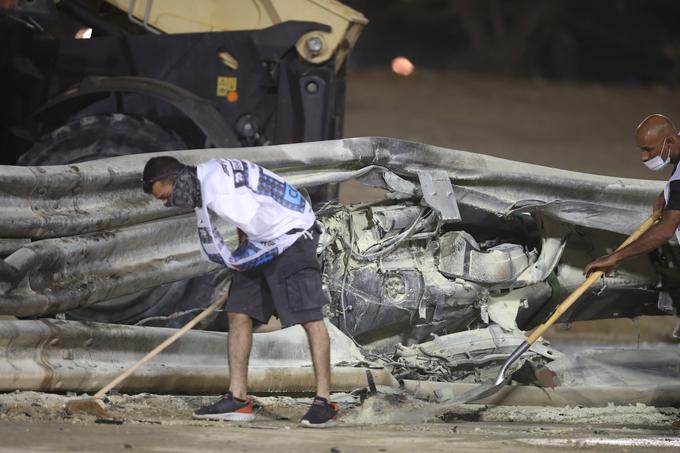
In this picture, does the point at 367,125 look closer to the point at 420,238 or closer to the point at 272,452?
the point at 420,238

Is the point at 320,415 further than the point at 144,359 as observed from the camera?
No

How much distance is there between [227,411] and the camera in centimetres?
579

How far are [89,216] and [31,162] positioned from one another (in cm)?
153

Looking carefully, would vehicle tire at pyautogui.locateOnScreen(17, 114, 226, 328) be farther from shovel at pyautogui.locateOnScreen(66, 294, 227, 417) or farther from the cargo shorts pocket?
the cargo shorts pocket

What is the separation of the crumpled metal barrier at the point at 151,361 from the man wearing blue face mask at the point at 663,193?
1.39m

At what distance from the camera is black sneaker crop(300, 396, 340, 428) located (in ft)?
18.8

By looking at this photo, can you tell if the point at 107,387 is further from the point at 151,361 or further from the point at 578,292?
the point at 578,292

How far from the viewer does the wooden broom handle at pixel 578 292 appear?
6.69 meters

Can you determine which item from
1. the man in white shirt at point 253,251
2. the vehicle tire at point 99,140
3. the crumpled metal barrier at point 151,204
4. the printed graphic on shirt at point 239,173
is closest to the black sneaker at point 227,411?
the man in white shirt at point 253,251

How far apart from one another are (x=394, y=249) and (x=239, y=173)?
5.18 ft

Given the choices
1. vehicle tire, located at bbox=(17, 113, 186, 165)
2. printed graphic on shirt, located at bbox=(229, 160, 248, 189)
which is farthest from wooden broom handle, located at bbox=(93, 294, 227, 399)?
vehicle tire, located at bbox=(17, 113, 186, 165)

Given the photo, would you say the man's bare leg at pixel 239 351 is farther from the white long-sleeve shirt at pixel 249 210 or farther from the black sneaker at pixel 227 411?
the white long-sleeve shirt at pixel 249 210

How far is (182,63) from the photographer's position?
8.18m

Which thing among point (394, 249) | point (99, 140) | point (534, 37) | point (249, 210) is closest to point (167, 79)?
point (99, 140)
